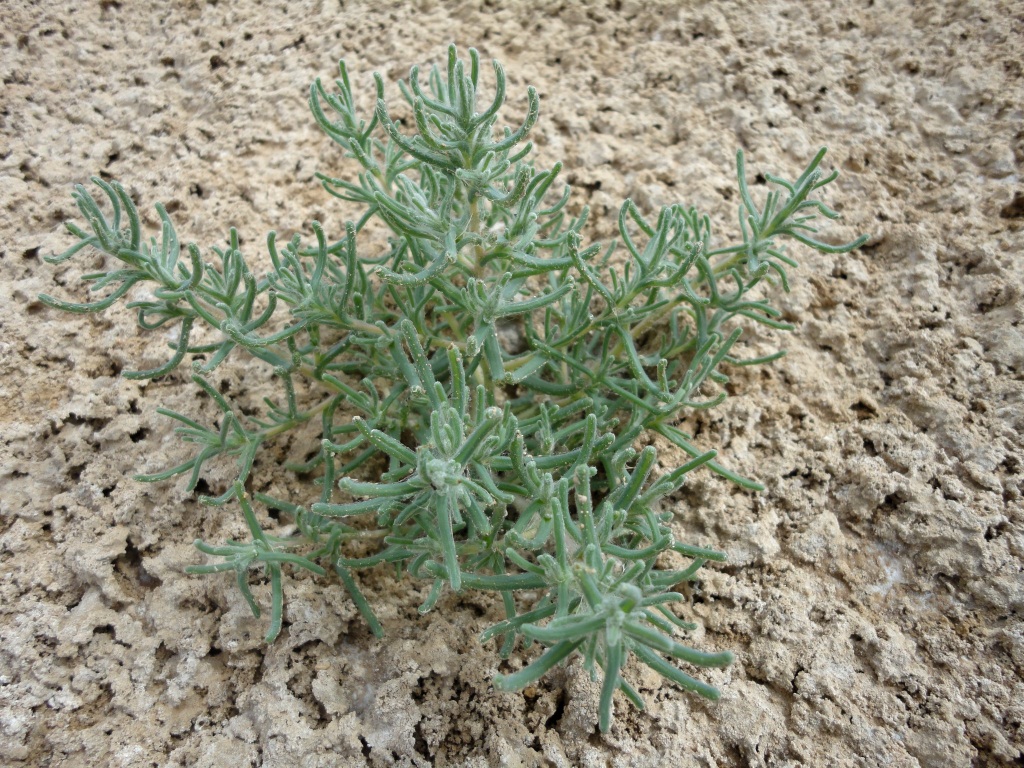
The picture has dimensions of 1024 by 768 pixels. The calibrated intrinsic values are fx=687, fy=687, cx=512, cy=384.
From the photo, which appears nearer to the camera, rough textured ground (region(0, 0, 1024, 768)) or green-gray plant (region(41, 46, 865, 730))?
green-gray plant (region(41, 46, 865, 730))

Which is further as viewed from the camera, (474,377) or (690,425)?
(690,425)

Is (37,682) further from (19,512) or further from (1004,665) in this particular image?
(1004,665)

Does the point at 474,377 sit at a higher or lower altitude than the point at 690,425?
higher

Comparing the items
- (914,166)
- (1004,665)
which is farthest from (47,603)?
(914,166)
